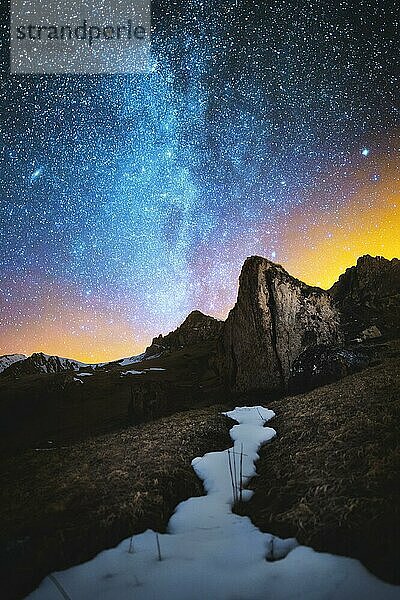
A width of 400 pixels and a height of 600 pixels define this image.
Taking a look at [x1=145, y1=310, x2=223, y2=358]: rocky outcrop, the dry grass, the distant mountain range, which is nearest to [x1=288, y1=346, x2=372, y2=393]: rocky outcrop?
the distant mountain range

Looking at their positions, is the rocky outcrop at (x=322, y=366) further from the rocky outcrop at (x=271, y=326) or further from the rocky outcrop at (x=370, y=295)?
the rocky outcrop at (x=370, y=295)

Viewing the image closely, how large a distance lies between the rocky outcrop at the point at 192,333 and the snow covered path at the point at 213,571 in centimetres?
9087

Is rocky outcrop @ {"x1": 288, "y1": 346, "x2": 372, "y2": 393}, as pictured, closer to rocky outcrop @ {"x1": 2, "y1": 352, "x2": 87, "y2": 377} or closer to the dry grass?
the dry grass

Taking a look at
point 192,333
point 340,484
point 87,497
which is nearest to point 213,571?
point 340,484

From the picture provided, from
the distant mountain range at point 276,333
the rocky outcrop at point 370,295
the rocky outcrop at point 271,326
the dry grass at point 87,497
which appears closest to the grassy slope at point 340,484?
the dry grass at point 87,497

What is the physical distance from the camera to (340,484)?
688 centimetres

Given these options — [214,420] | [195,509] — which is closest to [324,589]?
[195,509]

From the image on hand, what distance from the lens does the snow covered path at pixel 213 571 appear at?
4.33 m

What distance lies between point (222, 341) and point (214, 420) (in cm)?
1930

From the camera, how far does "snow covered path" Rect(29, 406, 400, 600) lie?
4.33m

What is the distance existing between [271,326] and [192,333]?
75.4 meters

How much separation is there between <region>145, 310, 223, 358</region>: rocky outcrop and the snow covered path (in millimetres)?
90871

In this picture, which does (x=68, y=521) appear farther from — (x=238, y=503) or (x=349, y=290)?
(x=349, y=290)

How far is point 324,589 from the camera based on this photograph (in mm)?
4223
